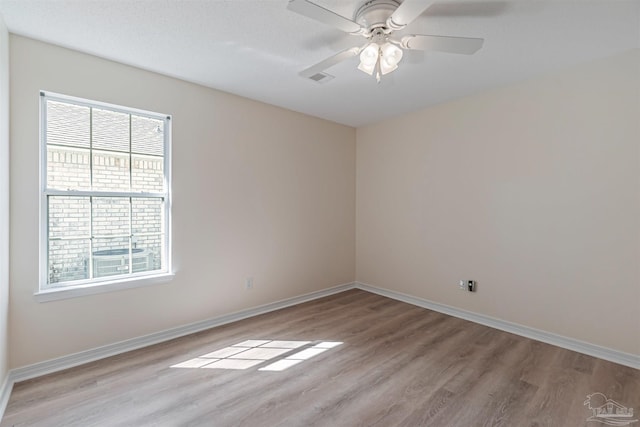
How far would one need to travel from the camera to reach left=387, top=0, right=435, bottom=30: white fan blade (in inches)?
57.8

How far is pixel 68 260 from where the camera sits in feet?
7.92

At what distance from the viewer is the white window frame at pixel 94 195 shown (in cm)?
228

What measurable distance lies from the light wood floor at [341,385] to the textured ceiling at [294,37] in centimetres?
245

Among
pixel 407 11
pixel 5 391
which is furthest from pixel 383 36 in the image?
pixel 5 391

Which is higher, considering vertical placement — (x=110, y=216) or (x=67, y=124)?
(x=67, y=124)

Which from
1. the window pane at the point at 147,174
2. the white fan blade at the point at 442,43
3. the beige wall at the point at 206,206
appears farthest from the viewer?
the window pane at the point at 147,174

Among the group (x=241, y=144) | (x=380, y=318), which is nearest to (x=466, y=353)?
(x=380, y=318)

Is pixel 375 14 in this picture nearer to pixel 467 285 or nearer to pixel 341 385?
pixel 341 385

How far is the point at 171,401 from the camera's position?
196cm

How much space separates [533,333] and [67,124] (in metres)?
4.58

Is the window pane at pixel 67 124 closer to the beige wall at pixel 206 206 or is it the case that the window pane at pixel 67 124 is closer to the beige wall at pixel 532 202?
the beige wall at pixel 206 206

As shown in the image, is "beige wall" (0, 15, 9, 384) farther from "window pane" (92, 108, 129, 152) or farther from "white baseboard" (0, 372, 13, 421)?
"window pane" (92, 108, 129, 152)

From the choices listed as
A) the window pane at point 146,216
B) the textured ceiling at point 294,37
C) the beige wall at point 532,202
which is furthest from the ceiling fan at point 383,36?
the window pane at point 146,216

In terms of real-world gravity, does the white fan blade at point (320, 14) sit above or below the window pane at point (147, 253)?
above
